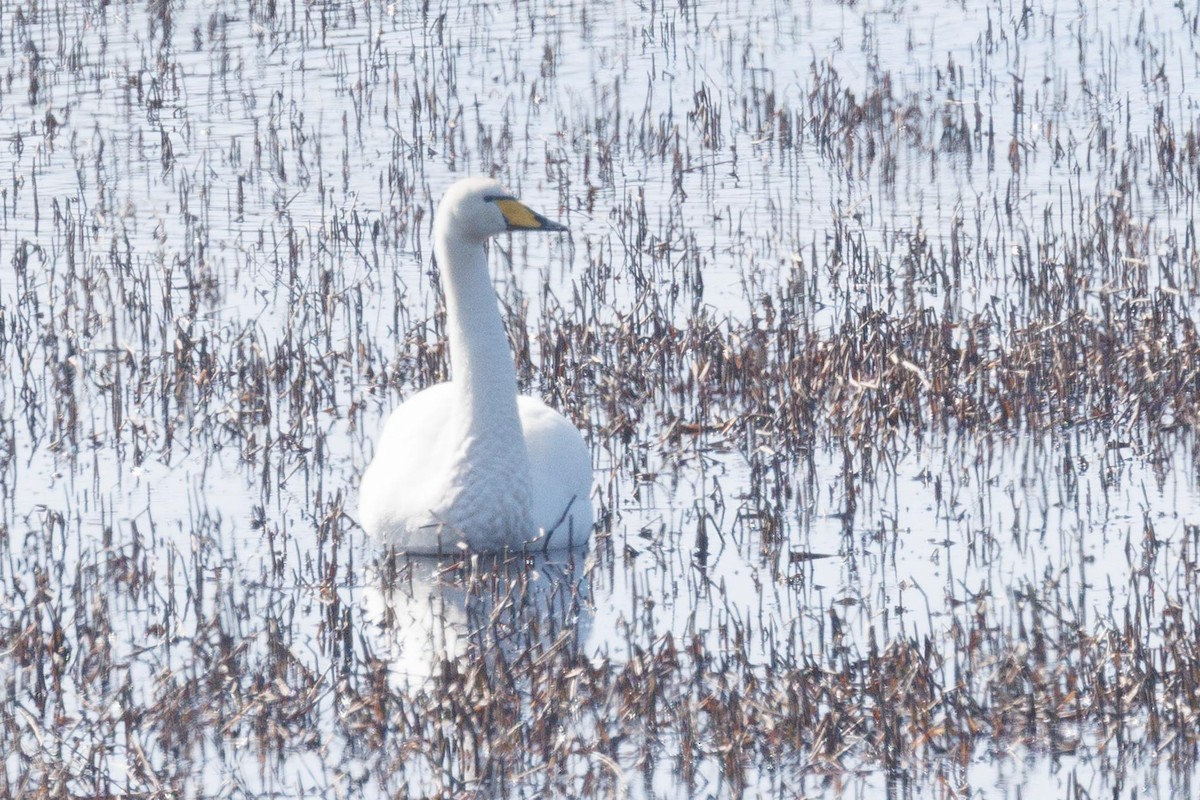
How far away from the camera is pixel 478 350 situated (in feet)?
22.0

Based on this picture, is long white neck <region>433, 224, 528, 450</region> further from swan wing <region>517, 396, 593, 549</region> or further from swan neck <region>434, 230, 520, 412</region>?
swan wing <region>517, 396, 593, 549</region>

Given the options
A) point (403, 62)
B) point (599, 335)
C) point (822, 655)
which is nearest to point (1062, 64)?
point (403, 62)

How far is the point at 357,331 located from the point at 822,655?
3858mm

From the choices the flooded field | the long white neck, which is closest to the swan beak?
the long white neck

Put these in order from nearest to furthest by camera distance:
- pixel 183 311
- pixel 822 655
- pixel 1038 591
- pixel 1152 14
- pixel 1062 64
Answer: pixel 822 655 < pixel 1038 591 < pixel 183 311 < pixel 1062 64 < pixel 1152 14

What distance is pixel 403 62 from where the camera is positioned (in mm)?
15742

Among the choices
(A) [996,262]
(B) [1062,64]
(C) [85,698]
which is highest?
(B) [1062,64]

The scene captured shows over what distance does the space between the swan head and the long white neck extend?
3 cm

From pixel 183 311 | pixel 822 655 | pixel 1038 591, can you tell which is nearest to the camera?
pixel 822 655

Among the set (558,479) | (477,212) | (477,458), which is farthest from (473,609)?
(477,212)

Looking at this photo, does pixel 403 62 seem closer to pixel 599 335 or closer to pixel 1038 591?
pixel 599 335

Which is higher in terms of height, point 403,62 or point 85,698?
point 403,62

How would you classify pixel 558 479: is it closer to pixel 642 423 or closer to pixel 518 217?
pixel 518 217

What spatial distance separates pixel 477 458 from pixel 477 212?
30.9 inches
